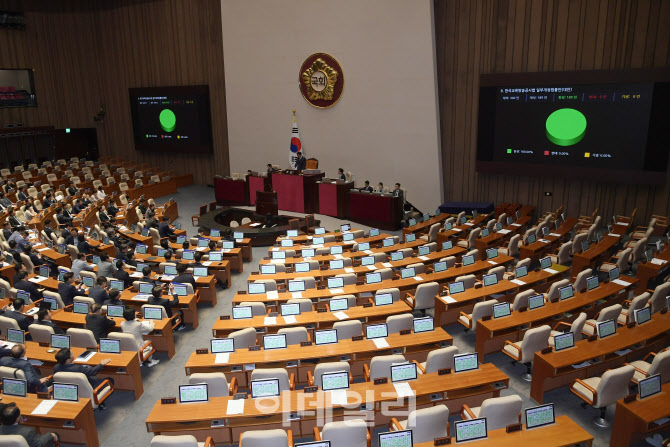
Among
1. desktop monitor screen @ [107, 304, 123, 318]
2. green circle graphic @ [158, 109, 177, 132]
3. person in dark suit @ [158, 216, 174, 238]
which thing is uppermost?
green circle graphic @ [158, 109, 177, 132]

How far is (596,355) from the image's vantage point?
718 centimetres

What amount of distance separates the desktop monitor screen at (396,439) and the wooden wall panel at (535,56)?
1415 cm

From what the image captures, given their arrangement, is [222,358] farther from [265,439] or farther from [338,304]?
[338,304]

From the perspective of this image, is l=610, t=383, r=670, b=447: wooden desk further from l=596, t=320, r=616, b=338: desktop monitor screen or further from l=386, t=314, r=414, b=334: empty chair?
l=386, t=314, r=414, b=334: empty chair

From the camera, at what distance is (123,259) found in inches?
471

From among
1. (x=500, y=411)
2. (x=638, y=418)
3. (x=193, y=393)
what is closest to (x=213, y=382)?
(x=193, y=393)

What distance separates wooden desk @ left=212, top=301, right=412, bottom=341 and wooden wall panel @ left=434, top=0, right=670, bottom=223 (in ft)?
35.0

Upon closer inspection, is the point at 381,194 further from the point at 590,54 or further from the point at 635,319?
the point at 635,319

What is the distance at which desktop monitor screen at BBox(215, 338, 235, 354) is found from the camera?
740cm

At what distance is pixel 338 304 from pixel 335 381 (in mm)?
2682

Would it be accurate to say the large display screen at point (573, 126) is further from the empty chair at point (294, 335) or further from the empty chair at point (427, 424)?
the empty chair at point (427, 424)

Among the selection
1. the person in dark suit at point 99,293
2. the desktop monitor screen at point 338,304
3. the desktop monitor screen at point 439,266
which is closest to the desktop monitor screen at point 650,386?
→ the desktop monitor screen at point 338,304

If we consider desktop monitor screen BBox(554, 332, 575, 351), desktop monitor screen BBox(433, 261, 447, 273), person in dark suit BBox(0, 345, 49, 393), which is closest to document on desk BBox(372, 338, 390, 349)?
desktop monitor screen BBox(554, 332, 575, 351)

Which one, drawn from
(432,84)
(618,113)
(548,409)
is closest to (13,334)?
(548,409)
